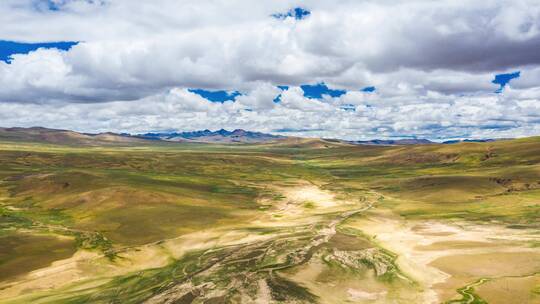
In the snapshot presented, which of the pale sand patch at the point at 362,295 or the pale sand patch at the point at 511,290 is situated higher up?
the pale sand patch at the point at 511,290

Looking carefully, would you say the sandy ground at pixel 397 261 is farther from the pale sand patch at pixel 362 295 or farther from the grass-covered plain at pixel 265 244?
the grass-covered plain at pixel 265 244

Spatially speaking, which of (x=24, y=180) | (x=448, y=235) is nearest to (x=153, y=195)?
(x=24, y=180)

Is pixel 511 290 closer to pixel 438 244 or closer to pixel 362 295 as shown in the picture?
pixel 362 295

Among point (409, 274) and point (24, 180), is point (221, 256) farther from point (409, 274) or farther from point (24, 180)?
point (24, 180)

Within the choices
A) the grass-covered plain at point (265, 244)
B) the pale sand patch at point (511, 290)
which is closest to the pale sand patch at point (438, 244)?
the grass-covered plain at point (265, 244)

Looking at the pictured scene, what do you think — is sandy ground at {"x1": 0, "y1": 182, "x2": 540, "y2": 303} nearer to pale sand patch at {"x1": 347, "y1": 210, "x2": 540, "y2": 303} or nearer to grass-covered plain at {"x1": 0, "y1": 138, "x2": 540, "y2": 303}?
pale sand patch at {"x1": 347, "y1": 210, "x2": 540, "y2": 303}

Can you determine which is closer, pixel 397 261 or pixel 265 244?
pixel 397 261

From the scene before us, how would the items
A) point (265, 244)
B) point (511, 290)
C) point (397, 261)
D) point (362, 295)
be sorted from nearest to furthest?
point (511, 290)
point (362, 295)
point (397, 261)
point (265, 244)

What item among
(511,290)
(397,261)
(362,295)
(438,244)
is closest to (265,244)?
(397,261)
